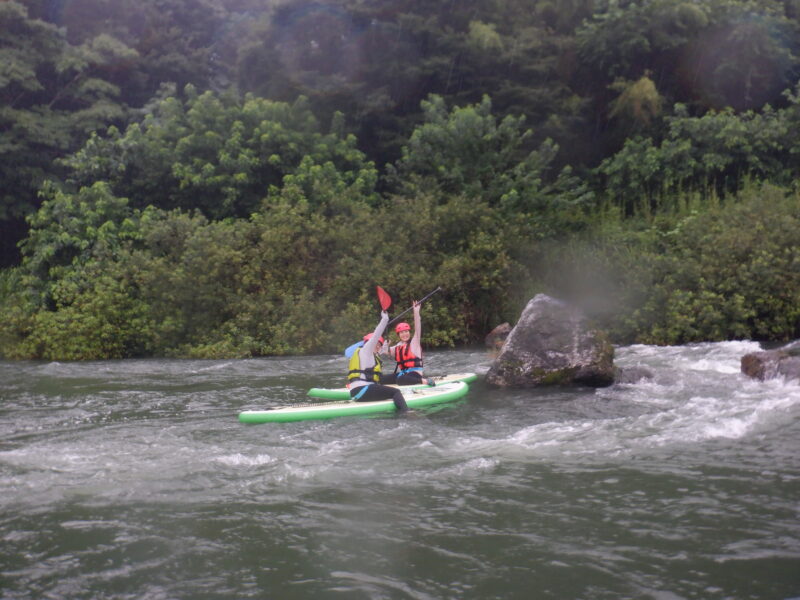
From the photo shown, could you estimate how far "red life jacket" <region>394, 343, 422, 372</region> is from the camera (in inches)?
408

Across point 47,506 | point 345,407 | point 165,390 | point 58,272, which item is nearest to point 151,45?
point 58,272

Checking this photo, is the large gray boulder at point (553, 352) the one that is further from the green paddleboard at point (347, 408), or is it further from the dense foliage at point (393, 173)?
the dense foliage at point (393, 173)

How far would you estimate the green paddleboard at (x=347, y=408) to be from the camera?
8.27m

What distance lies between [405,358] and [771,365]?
4.41 meters

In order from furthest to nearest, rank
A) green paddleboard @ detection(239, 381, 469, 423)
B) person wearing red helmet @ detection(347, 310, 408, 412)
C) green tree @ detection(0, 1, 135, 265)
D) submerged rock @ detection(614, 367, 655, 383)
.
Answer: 1. green tree @ detection(0, 1, 135, 265)
2. submerged rock @ detection(614, 367, 655, 383)
3. person wearing red helmet @ detection(347, 310, 408, 412)
4. green paddleboard @ detection(239, 381, 469, 423)

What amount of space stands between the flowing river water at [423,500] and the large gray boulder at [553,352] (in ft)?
1.79

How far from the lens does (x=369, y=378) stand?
9.18m

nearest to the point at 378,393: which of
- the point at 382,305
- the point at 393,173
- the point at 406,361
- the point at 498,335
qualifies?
the point at 382,305

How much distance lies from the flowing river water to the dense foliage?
6.24 metres

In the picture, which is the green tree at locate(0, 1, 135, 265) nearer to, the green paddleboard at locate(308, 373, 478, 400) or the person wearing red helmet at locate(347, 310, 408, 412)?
the green paddleboard at locate(308, 373, 478, 400)

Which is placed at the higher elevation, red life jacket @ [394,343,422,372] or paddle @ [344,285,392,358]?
paddle @ [344,285,392,358]

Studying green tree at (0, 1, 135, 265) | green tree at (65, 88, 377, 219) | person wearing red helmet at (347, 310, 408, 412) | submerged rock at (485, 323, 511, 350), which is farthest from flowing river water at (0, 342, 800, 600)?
green tree at (0, 1, 135, 265)

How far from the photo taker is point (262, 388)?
10.8 metres

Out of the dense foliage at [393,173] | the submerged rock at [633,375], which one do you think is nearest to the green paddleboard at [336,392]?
the submerged rock at [633,375]
